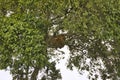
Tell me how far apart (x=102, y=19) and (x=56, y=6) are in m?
2.52

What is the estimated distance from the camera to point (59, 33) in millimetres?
26875

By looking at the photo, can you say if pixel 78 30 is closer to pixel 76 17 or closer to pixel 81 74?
pixel 76 17

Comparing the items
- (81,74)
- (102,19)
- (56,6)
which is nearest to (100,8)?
(102,19)

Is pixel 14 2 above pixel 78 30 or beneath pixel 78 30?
above

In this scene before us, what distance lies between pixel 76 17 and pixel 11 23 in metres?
3.45

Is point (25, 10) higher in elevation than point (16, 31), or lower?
higher

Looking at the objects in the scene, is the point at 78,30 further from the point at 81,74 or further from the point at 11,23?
the point at 81,74

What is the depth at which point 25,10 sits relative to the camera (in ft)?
82.7

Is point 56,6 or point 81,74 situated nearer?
point 56,6

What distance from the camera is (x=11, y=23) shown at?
24516 millimetres

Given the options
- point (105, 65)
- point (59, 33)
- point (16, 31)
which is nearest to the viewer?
point (16, 31)

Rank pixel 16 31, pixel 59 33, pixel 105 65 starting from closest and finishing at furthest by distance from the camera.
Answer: pixel 16 31 < pixel 59 33 < pixel 105 65

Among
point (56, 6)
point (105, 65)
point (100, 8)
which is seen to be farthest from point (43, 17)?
point (105, 65)

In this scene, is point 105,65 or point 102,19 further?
point 105,65
